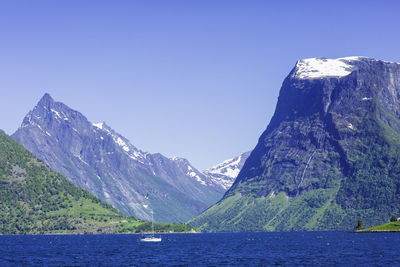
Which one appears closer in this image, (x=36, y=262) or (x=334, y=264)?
(x=334, y=264)

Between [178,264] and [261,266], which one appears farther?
[178,264]

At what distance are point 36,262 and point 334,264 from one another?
308ft

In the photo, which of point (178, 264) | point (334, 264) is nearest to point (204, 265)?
point (178, 264)

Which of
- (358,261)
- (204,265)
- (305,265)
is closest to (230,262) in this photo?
(204,265)

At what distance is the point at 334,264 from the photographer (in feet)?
549

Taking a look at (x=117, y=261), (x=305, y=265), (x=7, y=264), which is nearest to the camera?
(x=305, y=265)

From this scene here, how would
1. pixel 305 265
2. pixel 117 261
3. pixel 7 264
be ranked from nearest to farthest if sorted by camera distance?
pixel 305 265
pixel 7 264
pixel 117 261

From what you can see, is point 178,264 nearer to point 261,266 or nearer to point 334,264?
point 261,266

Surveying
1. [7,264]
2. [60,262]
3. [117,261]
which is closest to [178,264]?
[117,261]

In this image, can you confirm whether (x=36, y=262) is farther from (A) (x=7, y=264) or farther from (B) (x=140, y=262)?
(B) (x=140, y=262)

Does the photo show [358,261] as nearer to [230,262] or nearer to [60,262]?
[230,262]

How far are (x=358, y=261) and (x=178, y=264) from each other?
55332 millimetres

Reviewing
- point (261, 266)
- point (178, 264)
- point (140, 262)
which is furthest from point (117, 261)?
point (261, 266)

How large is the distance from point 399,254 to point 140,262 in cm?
8808
